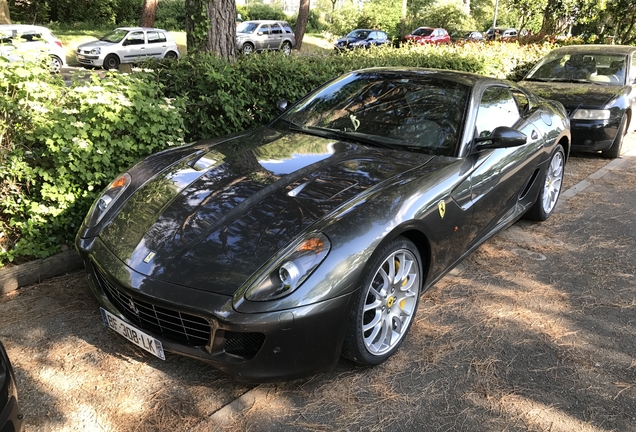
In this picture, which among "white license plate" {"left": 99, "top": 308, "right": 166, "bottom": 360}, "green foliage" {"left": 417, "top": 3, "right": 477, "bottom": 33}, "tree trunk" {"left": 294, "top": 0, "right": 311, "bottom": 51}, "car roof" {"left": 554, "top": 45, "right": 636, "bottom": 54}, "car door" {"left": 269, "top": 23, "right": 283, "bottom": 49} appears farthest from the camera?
"green foliage" {"left": 417, "top": 3, "right": 477, "bottom": 33}

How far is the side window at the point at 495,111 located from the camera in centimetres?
363

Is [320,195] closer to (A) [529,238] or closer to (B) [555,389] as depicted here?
(B) [555,389]

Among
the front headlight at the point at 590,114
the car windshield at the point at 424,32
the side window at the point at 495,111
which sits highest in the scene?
the car windshield at the point at 424,32

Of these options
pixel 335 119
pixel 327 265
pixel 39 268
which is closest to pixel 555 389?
pixel 327 265

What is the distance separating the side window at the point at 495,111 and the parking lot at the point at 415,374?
3.78ft

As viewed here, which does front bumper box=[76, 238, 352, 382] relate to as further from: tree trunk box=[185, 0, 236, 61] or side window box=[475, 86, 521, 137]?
tree trunk box=[185, 0, 236, 61]

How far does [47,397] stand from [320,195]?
5.62 ft

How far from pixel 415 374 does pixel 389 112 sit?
1875 millimetres

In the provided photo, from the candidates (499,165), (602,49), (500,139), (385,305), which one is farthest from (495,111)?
(602,49)

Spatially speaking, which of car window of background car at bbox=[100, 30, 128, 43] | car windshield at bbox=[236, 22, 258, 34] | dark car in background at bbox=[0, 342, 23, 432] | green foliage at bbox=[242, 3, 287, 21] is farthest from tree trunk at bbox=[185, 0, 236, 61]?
green foliage at bbox=[242, 3, 287, 21]

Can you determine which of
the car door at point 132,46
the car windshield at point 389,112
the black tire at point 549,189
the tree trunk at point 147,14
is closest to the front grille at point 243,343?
the car windshield at point 389,112

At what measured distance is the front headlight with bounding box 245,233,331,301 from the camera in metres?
2.25

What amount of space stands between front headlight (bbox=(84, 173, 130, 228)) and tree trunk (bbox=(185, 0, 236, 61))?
9.99 feet

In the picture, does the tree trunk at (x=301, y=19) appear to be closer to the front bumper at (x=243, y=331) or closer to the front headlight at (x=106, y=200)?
the front headlight at (x=106, y=200)
